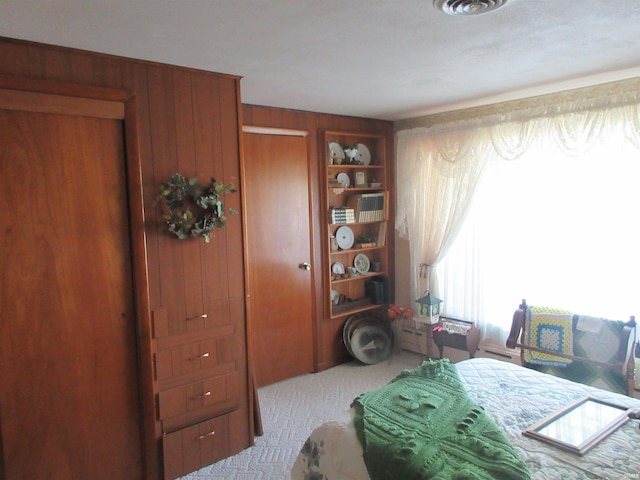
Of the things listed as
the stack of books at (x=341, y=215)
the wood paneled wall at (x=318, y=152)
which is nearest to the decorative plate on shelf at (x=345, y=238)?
the stack of books at (x=341, y=215)

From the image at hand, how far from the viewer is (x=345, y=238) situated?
14.4ft

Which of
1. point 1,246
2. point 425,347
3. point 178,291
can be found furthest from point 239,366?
point 425,347

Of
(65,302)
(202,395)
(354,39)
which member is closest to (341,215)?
(202,395)

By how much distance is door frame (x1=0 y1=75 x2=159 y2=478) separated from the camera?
88.7 inches

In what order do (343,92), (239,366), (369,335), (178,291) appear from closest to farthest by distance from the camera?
(178,291), (239,366), (343,92), (369,335)

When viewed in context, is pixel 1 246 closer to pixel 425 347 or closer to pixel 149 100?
pixel 149 100

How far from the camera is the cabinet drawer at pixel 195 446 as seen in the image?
262 cm

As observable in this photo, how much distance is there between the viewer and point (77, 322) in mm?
2338

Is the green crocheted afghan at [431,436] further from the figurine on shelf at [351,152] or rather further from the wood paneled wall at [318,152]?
the figurine on shelf at [351,152]

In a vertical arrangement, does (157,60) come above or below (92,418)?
above

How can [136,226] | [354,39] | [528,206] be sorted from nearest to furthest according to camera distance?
1. [354,39]
2. [136,226]
3. [528,206]

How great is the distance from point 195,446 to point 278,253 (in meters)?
1.64

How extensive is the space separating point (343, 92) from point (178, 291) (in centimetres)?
177

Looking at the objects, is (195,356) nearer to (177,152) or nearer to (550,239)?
(177,152)
